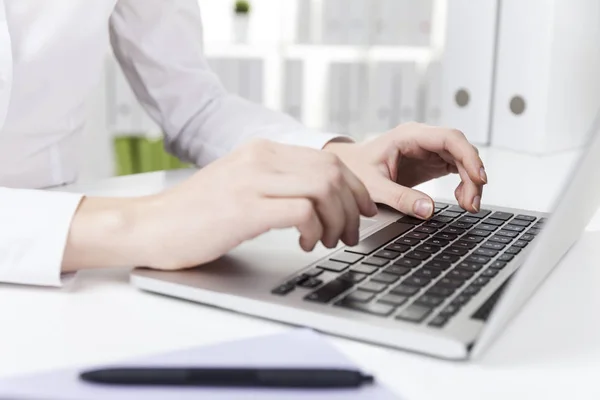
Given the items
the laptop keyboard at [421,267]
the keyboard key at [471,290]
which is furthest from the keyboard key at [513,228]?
the keyboard key at [471,290]

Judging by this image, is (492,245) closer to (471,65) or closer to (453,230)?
(453,230)

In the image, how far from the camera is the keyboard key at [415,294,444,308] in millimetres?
503

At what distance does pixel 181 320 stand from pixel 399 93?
254cm

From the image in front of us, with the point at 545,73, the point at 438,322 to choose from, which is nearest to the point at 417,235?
the point at 438,322

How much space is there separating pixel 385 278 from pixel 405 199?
231 millimetres

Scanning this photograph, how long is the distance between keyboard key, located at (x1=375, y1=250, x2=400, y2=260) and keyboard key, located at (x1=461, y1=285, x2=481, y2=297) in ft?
0.28

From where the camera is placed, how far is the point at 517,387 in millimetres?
438

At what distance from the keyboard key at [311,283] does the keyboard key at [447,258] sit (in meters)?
0.11

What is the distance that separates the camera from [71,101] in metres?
1.01

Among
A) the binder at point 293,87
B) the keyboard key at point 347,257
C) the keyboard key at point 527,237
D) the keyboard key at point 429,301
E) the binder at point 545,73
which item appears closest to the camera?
the keyboard key at point 429,301

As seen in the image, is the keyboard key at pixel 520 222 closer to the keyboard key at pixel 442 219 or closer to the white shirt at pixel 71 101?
the keyboard key at pixel 442 219

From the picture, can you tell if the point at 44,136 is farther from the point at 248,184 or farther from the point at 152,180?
the point at 248,184

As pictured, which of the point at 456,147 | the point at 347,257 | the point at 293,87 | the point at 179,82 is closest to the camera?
the point at 347,257

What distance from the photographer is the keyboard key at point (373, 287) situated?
53cm
